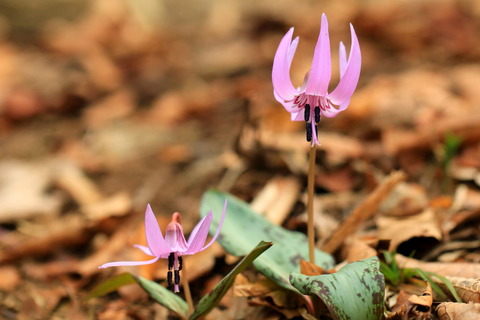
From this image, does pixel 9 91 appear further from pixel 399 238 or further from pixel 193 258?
pixel 399 238

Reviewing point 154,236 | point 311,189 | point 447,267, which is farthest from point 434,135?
point 154,236

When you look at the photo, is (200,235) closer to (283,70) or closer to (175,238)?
(175,238)

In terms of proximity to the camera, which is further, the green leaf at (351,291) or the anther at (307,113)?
the anther at (307,113)

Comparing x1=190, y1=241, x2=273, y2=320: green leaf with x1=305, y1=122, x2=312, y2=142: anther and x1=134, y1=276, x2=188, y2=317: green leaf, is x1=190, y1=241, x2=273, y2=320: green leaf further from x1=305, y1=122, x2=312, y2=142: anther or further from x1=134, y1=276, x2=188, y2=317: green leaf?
x1=305, y1=122, x2=312, y2=142: anther

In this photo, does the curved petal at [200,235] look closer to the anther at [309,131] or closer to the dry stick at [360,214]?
the anther at [309,131]

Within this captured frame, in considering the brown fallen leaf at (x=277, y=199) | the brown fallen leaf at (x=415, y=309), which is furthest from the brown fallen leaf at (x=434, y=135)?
the brown fallen leaf at (x=415, y=309)

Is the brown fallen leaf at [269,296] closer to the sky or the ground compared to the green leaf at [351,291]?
closer to the ground
